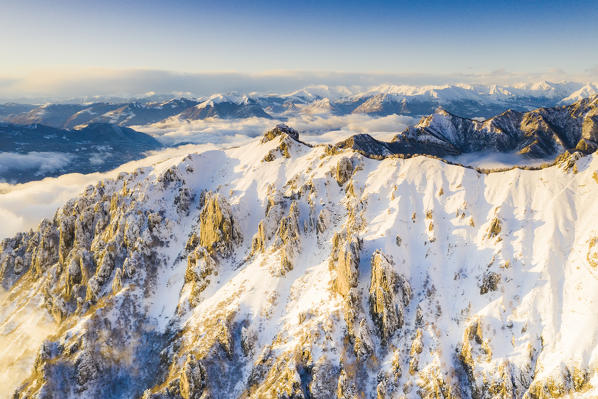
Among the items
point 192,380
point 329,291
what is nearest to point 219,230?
point 329,291

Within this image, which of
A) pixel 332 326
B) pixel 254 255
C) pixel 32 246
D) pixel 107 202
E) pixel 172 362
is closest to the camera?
pixel 332 326

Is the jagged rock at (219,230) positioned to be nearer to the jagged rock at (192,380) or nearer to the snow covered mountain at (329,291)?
the snow covered mountain at (329,291)

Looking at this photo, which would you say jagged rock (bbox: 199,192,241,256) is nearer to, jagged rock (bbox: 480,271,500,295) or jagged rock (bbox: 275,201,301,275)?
jagged rock (bbox: 275,201,301,275)

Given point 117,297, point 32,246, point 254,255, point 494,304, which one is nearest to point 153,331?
point 117,297

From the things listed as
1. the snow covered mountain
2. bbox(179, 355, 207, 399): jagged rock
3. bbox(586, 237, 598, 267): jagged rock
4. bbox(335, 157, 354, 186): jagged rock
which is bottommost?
bbox(179, 355, 207, 399): jagged rock

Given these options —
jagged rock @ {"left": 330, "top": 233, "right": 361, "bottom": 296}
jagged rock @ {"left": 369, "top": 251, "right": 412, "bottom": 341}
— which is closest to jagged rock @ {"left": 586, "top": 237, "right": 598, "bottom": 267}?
jagged rock @ {"left": 369, "top": 251, "right": 412, "bottom": 341}

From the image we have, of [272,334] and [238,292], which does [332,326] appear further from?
[238,292]
